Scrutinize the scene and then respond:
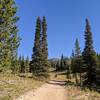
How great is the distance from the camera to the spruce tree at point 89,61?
180 feet

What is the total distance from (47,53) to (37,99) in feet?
138

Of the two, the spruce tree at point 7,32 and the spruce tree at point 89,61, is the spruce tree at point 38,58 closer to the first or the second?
the spruce tree at point 89,61

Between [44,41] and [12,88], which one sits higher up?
[44,41]

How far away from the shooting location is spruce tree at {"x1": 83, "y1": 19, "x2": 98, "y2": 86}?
180ft

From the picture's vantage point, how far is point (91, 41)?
197 ft

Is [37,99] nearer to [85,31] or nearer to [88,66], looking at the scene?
[88,66]

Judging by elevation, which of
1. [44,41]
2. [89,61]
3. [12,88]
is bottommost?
[12,88]

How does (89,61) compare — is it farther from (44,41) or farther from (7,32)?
(7,32)

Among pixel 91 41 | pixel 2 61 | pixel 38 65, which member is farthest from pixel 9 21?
pixel 91 41

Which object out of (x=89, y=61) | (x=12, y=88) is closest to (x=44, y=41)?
(x=89, y=61)

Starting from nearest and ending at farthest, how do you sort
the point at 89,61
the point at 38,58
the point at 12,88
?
the point at 12,88
the point at 89,61
the point at 38,58

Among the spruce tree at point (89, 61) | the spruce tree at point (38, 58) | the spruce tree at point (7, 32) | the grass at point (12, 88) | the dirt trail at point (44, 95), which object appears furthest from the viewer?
the spruce tree at point (38, 58)

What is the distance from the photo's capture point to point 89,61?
56.5 metres

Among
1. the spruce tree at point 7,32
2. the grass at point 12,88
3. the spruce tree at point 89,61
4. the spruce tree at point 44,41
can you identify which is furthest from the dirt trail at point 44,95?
the spruce tree at point 44,41
